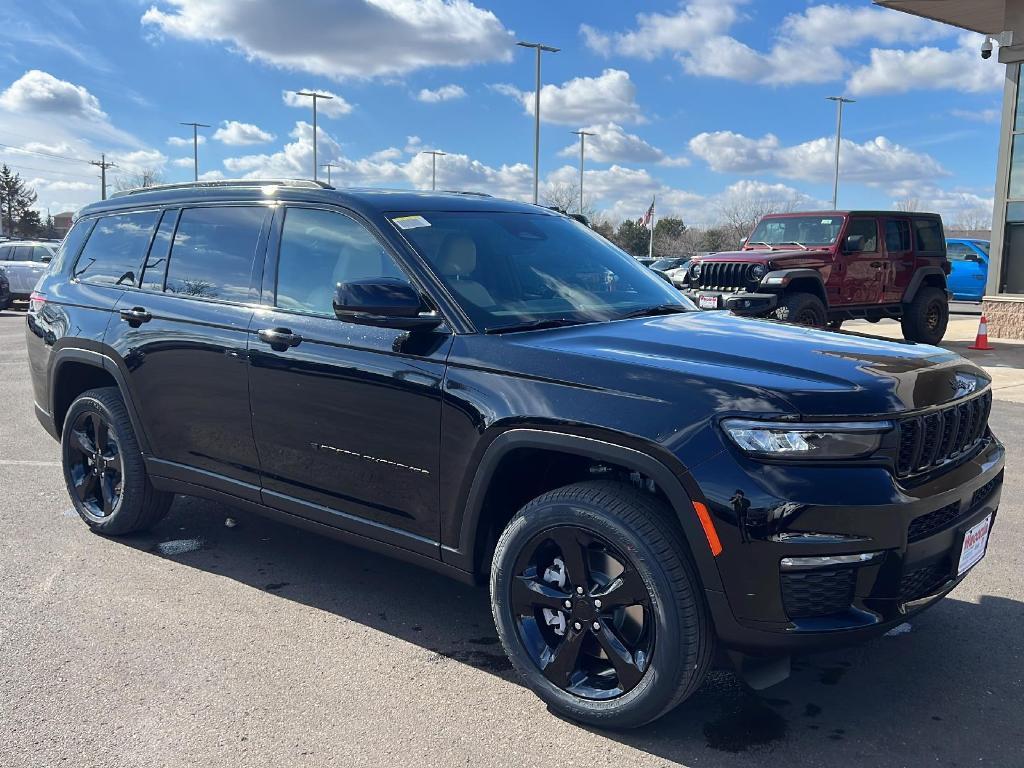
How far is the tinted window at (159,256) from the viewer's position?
14.7 ft

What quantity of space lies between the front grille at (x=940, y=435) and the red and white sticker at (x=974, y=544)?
252 mm

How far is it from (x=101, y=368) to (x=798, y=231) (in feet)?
36.2

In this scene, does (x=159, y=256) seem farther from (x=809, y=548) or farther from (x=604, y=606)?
(x=809, y=548)

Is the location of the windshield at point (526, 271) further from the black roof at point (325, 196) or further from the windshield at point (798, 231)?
the windshield at point (798, 231)

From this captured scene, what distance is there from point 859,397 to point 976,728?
1246mm

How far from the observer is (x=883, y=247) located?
532 inches

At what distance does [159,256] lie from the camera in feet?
14.9

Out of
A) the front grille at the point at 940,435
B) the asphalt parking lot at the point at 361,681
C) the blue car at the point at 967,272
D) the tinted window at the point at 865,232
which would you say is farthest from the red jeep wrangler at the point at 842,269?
the blue car at the point at 967,272

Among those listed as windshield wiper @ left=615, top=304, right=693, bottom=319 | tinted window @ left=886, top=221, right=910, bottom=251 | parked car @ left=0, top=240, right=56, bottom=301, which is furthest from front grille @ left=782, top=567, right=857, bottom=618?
parked car @ left=0, top=240, right=56, bottom=301

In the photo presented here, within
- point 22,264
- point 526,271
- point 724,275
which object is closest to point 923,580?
point 526,271

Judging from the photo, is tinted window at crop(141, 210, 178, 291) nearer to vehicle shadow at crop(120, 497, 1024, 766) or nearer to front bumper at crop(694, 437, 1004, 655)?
vehicle shadow at crop(120, 497, 1024, 766)

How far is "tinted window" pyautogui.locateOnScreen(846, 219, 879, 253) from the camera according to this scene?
42.9 feet

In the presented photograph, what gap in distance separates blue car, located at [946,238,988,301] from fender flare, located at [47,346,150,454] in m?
23.6

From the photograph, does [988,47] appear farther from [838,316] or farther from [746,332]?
[746,332]
